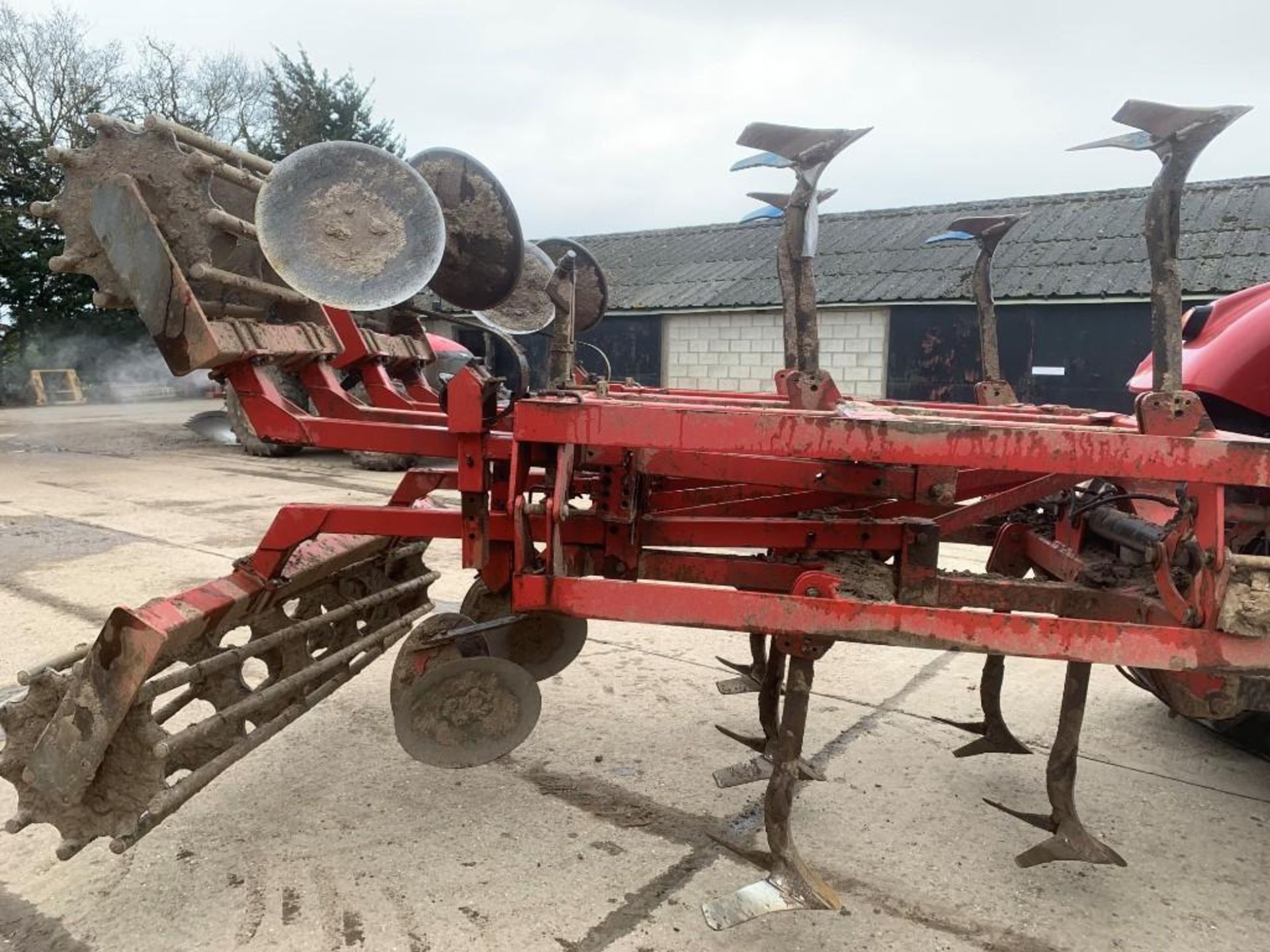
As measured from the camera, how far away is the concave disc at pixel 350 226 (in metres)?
2.18

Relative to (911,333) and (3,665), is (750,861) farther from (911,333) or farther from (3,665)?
(911,333)

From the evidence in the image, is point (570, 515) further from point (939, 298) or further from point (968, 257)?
point (968, 257)

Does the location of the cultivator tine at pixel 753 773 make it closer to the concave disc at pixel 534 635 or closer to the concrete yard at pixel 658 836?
the concrete yard at pixel 658 836

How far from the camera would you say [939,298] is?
35.4ft

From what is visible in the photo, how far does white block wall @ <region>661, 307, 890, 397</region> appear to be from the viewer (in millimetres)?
11445

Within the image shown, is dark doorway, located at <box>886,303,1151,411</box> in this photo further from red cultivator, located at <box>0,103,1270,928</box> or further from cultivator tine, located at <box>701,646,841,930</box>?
cultivator tine, located at <box>701,646,841,930</box>

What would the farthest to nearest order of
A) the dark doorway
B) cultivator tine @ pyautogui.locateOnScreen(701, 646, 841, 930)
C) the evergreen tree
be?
the evergreen tree → the dark doorway → cultivator tine @ pyautogui.locateOnScreen(701, 646, 841, 930)

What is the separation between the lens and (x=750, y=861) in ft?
7.89

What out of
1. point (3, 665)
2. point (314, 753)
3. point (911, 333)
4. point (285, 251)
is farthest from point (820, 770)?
point (911, 333)

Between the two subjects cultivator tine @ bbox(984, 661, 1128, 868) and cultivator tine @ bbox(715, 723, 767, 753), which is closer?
cultivator tine @ bbox(984, 661, 1128, 868)

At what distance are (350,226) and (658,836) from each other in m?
1.72

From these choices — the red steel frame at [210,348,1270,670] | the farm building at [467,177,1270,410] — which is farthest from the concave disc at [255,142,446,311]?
the farm building at [467,177,1270,410]

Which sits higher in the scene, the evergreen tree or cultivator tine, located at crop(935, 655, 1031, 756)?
the evergreen tree

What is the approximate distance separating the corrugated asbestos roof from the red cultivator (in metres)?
6.61
